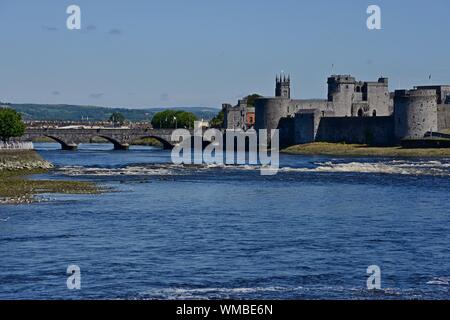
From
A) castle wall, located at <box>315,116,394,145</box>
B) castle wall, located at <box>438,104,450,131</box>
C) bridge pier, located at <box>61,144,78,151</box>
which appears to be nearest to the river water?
castle wall, located at <box>315,116,394,145</box>

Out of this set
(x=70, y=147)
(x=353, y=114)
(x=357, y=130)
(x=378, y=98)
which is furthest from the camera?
(x=378, y=98)

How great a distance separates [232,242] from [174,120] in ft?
438

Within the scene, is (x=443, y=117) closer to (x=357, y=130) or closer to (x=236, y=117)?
(x=357, y=130)

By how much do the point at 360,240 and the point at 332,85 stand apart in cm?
9184

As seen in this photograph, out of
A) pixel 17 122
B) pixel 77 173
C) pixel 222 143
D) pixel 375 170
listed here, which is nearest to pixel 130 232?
pixel 77 173

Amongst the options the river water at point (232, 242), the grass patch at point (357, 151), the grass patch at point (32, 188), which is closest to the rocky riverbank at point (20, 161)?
the grass patch at point (32, 188)

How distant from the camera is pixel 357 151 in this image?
9469 centimetres

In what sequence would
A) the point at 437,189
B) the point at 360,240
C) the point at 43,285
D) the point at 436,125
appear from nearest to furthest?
the point at 43,285 < the point at 360,240 < the point at 437,189 < the point at 436,125

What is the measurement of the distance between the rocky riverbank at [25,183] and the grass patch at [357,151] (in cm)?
3300

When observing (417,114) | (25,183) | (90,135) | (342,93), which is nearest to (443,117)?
(417,114)

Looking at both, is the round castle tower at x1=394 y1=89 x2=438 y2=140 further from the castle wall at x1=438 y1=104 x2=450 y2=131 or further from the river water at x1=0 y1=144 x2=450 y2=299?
the river water at x1=0 y1=144 x2=450 y2=299

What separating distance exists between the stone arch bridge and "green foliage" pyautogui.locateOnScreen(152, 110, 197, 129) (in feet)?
123

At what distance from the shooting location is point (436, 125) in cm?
9750
